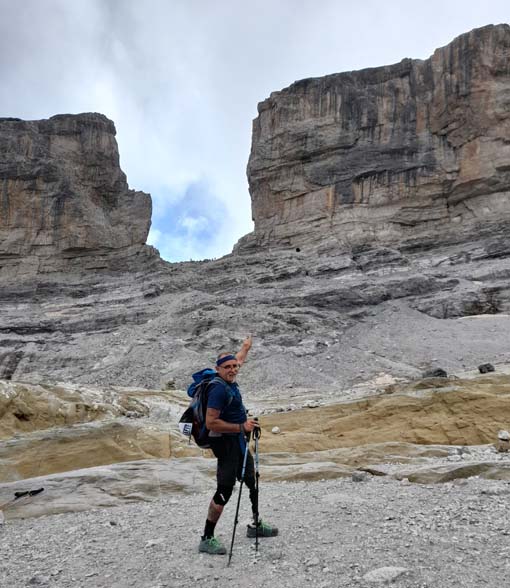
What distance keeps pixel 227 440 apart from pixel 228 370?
635 millimetres

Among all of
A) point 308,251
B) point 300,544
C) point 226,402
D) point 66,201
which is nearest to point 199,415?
point 226,402

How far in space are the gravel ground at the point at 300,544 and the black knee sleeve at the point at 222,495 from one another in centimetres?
40

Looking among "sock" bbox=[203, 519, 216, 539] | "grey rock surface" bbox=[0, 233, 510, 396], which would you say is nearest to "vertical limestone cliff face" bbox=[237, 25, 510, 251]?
"grey rock surface" bbox=[0, 233, 510, 396]

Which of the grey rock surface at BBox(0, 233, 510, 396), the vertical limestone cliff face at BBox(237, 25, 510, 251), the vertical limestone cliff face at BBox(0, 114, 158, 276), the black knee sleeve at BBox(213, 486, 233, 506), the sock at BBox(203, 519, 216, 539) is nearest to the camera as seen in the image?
the sock at BBox(203, 519, 216, 539)

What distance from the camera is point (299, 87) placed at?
54.0 m

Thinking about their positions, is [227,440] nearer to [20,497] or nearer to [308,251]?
[20,497]

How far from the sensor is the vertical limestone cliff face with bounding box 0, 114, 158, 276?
178ft

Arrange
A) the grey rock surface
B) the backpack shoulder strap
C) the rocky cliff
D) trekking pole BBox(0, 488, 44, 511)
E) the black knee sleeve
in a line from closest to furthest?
the black knee sleeve, the backpack shoulder strap, trekking pole BBox(0, 488, 44, 511), the grey rock surface, the rocky cliff

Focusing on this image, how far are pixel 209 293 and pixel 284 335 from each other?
426 inches

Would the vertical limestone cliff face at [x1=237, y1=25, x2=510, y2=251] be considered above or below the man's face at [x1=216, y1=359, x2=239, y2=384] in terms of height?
above

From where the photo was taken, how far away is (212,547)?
437 centimetres

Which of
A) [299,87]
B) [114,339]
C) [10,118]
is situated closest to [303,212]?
[299,87]

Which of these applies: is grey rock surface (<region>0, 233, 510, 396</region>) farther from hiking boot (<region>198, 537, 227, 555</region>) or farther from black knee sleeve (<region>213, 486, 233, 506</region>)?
hiking boot (<region>198, 537, 227, 555</region>)

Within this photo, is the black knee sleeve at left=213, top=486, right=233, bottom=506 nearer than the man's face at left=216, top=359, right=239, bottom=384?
Yes
